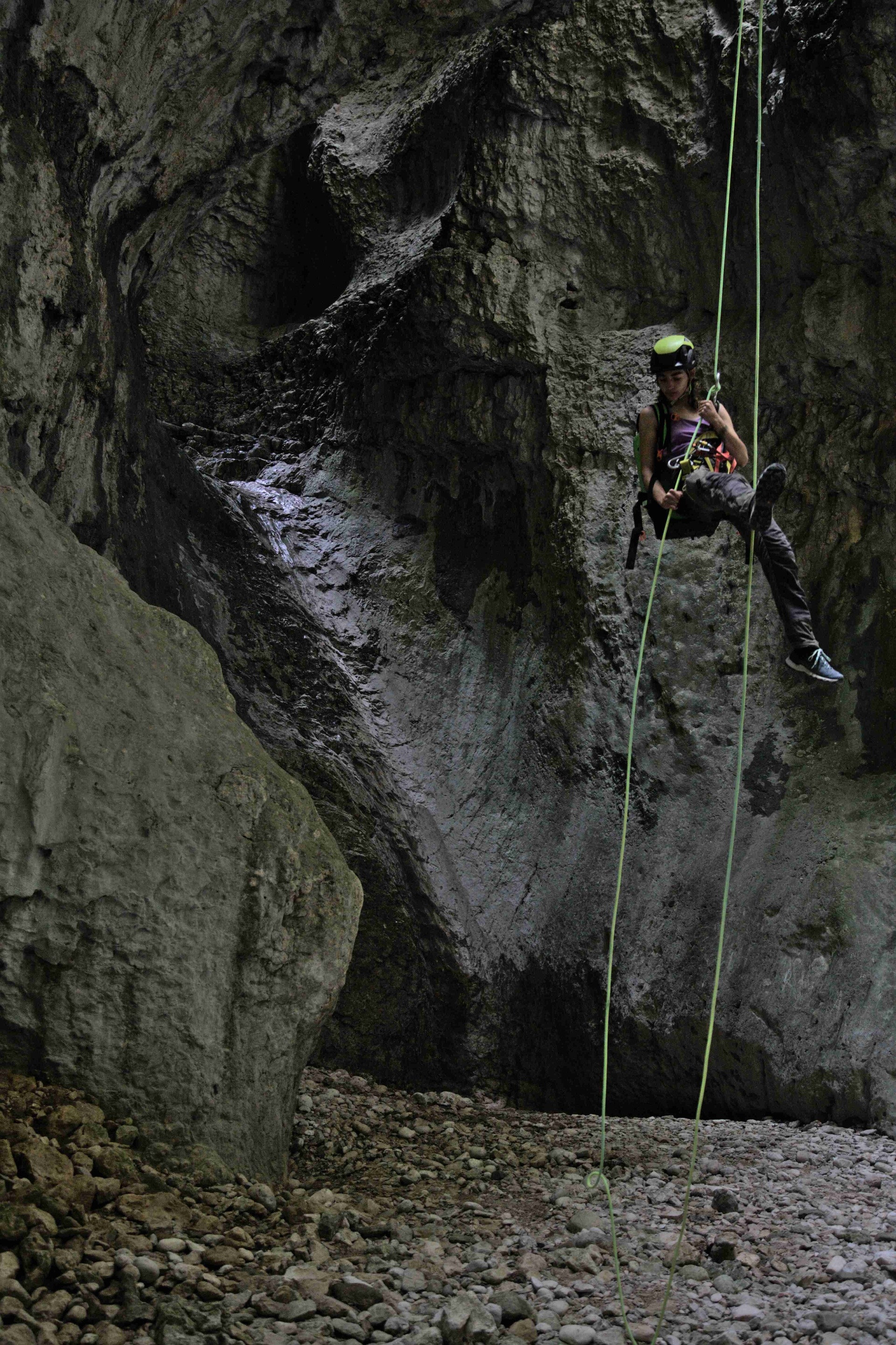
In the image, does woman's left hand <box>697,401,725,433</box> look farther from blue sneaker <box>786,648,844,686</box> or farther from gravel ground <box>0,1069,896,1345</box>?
gravel ground <box>0,1069,896,1345</box>

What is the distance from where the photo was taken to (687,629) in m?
8.07

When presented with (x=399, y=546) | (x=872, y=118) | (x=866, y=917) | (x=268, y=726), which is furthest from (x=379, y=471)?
(x=866, y=917)

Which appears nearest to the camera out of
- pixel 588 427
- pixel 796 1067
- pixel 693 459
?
pixel 693 459

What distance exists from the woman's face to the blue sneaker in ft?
4.82

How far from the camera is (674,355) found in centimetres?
553

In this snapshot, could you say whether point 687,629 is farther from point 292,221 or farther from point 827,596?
point 292,221

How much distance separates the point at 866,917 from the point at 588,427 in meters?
4.06

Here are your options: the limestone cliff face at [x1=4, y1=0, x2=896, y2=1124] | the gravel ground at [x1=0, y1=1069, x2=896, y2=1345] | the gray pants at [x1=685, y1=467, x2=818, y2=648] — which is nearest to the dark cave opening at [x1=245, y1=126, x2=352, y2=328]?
the limestone cliff face at [x1=4, y1=0, x2=896, y2=1124]

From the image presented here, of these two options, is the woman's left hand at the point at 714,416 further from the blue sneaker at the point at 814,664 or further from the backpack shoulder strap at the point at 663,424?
the blue sneaker at the point at 814,664

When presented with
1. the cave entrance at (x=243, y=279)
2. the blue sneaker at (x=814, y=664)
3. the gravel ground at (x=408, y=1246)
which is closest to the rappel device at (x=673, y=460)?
the blue sneaker at (x=814, y=664)

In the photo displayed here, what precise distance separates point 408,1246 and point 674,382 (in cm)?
403

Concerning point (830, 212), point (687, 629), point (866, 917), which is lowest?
point (866, 917)

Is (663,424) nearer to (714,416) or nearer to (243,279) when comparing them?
(714,416)

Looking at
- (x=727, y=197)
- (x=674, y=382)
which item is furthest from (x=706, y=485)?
(x=727, y=197)
